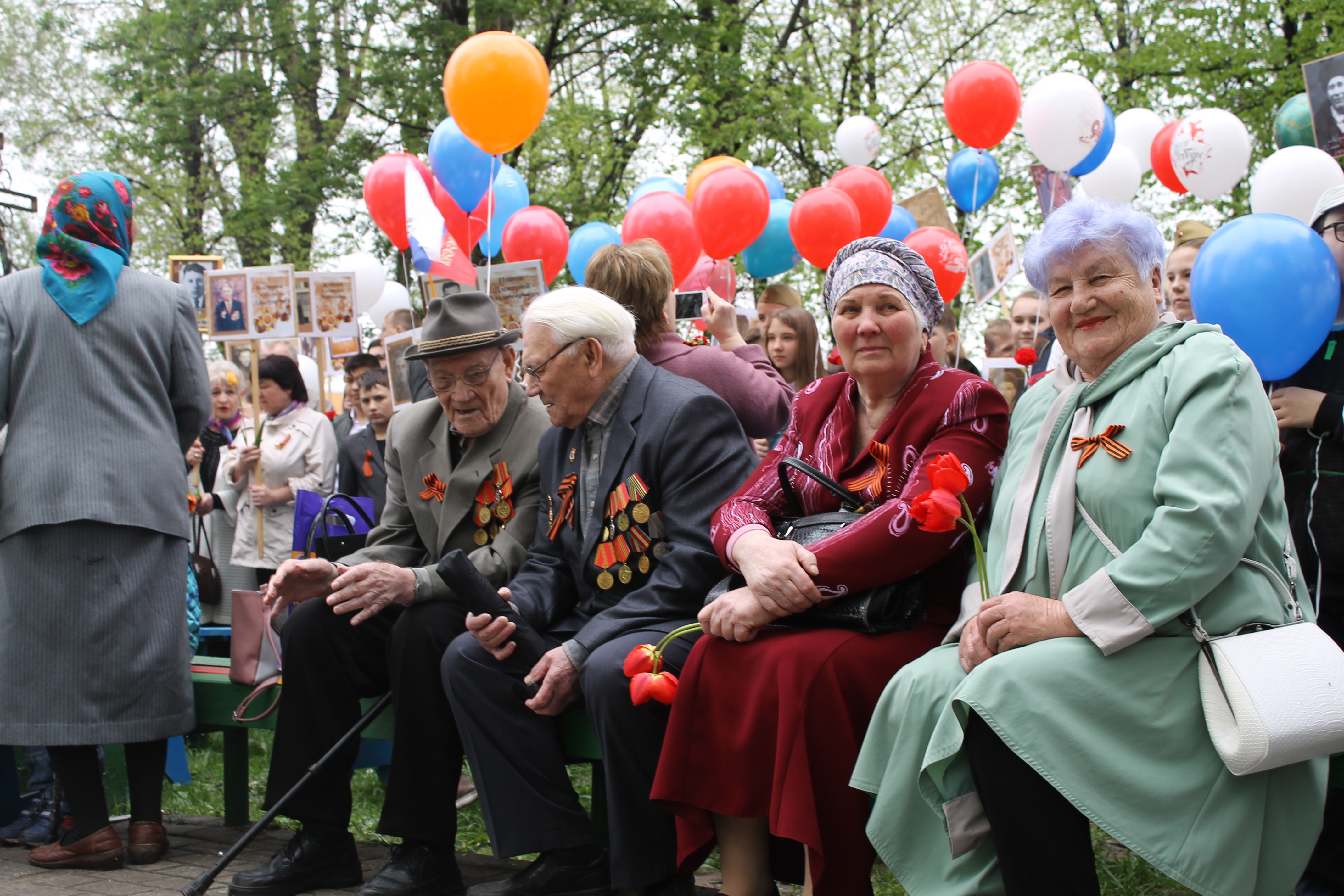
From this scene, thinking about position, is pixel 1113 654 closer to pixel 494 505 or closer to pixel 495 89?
pixel 494 505

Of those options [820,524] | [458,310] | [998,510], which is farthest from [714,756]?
[458,310]

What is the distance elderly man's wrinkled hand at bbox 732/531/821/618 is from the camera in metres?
2.68

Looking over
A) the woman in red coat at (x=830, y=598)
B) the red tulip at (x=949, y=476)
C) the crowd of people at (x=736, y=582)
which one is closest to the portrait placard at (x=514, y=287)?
the crowd of people at (x=736, y=582)

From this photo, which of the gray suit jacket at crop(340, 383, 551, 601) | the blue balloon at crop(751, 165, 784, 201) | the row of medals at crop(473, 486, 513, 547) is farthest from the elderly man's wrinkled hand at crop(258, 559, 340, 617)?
the blue balloon at crop(751, 165, 784, 201)

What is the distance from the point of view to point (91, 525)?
3756mm

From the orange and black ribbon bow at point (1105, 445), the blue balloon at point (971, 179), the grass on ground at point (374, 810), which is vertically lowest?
the grass on ground at point (374, 810)

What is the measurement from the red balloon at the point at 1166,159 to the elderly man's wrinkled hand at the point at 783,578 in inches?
249

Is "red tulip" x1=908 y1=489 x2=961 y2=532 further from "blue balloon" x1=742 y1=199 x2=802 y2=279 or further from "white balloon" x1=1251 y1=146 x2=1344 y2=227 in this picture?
"blue balloon" x1=742 y1=199 x2=802 y2=279

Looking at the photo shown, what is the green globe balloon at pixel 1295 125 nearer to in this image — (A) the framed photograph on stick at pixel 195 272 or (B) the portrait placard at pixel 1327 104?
(B) the portrait placard at pixel 1327 104

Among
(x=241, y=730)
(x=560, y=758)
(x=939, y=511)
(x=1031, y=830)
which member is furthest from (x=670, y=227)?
(x=1031, y=830)

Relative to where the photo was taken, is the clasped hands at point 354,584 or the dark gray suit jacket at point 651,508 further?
the clasped hands at point 354,584

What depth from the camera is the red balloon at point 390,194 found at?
7281 mm

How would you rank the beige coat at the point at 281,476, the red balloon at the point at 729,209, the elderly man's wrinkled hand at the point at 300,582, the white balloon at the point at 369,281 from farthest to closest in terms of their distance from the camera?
the white balloon at the point at 369,281
the red balloon at the point at 729,209
the beige coat at the point at 281,476
the elderly man's wrinkled hand at the point at 300,582

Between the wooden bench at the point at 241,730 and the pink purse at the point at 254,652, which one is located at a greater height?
the pink purse at the point at 254,652
